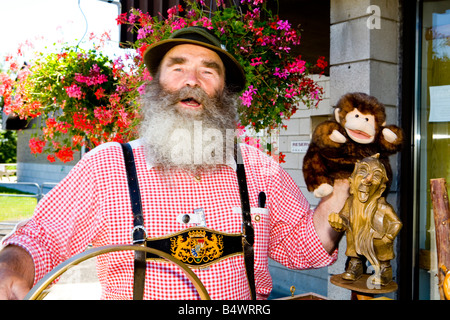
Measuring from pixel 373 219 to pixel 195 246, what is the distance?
60 cm

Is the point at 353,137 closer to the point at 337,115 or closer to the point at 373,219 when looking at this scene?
the point at 337,115

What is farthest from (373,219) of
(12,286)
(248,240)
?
(12,286)

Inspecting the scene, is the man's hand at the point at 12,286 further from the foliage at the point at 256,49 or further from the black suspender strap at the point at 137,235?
the foliage at the point at 256,49

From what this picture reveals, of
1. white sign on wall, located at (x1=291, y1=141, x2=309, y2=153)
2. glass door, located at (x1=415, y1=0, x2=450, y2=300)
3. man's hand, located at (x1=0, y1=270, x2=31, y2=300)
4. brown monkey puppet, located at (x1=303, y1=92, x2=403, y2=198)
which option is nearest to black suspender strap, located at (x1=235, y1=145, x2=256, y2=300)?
brown monkey puppet, located at (x1=303, y1=92, x2=403, y2=198)

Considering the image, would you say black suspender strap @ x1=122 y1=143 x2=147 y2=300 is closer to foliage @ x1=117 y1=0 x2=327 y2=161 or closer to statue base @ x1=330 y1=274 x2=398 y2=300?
statue base @ x1=330 y1=274 x2=398 y2=300

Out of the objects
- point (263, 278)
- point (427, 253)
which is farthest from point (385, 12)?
point (263, 278)

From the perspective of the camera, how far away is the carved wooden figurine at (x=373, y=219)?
4.10 feet

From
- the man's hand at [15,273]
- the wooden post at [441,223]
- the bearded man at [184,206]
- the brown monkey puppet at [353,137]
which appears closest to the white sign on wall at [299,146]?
the bearded man at [184,206]

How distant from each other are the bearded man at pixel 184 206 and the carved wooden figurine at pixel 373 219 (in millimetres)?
185

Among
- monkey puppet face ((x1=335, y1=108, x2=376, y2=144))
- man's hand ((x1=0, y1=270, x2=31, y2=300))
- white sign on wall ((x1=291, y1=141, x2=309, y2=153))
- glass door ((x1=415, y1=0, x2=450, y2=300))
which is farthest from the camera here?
white sign on wall ((x1=291, y1=141, x2=309, y2=153))

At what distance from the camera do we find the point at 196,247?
1.49 m

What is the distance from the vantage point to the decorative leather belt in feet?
4.84

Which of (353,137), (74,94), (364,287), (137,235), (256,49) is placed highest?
(256,49)

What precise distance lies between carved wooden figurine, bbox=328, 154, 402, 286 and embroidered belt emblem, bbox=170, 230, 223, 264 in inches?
18.9
